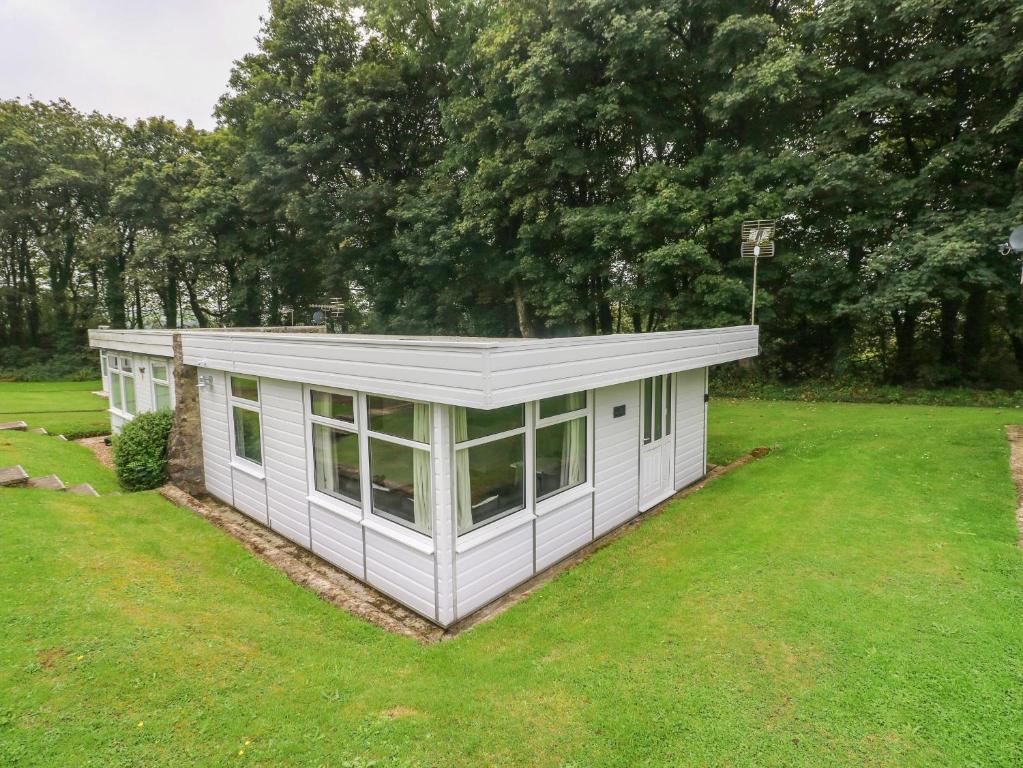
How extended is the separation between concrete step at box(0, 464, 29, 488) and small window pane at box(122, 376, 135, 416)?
12.5 feet

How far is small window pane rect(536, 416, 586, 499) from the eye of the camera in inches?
217

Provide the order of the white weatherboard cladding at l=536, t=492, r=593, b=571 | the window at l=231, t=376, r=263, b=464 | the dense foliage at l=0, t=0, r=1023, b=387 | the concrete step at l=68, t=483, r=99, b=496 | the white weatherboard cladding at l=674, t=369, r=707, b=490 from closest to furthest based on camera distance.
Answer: the white weatherboard cladding at l=536, t=492, r=593, b=571
the window at l=231, t=376, r=263, b=464
the concrete step at l=68, t=483, r=99, b=496
the white weatherboard cladding at l=674, t=369, r=707, b=490
the dense foliage at l=0, t=0, r=1023, b=387

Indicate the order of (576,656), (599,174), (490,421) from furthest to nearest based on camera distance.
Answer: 1. (599,174)
2. (490,421)
3. (576,656)

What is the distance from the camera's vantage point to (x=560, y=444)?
18.8 feet

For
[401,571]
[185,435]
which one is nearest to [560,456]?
[401,571]

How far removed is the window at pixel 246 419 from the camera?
7105 millimetres

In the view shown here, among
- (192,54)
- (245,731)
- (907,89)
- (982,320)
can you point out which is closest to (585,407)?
(245,731)

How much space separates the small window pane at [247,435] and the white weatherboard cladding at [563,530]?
4147mm

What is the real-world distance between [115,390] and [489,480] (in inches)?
454

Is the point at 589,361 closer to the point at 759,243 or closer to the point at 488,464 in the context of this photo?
the point at 488,464

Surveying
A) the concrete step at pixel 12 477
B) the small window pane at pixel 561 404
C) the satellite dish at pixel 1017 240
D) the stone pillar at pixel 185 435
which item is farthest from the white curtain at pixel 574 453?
the concrete step at pixel 12 477

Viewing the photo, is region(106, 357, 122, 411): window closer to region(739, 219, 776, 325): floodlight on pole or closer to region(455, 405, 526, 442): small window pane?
region(455, 405, 526, 442): small window pane

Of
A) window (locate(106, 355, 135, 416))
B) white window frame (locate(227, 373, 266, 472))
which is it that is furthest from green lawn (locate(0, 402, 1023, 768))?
window (locate(106, 355, 135, 416))

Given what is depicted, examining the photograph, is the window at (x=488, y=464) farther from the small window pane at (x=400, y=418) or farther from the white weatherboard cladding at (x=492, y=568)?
the small window pane at (x=400, y=418)
